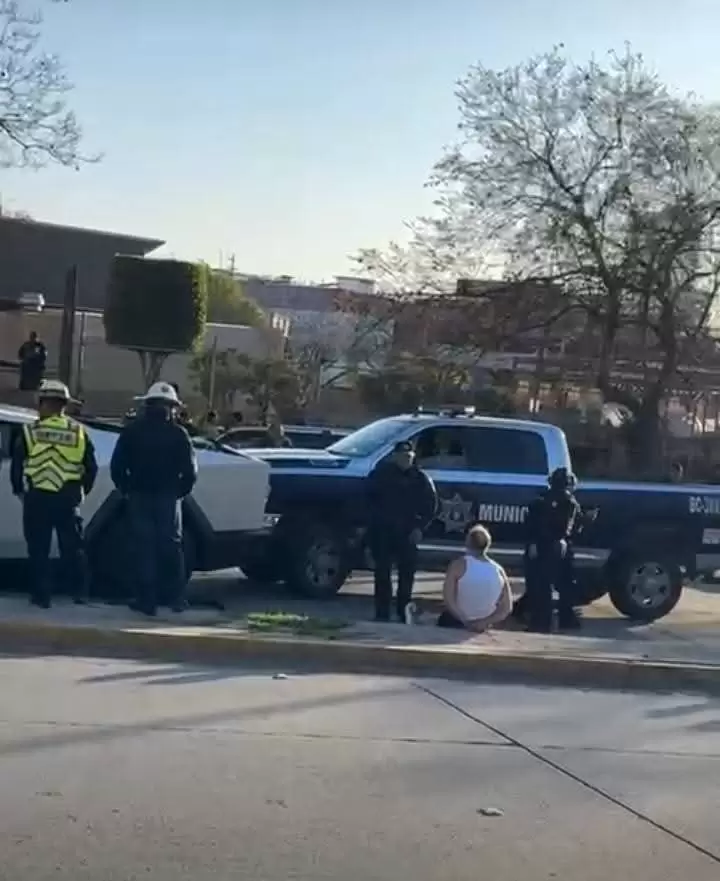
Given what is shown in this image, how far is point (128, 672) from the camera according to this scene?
1031 cm

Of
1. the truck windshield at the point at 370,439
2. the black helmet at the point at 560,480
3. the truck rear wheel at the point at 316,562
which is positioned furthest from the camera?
the truck windshield at the point at 370,439

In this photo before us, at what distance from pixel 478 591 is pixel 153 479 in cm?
298

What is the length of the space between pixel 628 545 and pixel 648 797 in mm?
8888

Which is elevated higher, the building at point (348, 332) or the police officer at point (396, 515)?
the building at point (348, 332)

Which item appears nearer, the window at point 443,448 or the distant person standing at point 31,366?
the window at point 443,448

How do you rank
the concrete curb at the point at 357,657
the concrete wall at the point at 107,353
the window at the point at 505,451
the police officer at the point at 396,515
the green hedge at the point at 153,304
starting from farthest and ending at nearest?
the concrete wall at the point at 107,353, the green hedge at the point at 153,304, the window at the point at 505,451, the police officer at the point at 396,515, the concrete curb at the point at 357,657

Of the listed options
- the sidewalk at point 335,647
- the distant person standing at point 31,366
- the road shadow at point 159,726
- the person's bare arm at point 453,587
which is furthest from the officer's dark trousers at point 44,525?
the distant person standing at point 31,366

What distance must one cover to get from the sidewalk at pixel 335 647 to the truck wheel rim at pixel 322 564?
266cm

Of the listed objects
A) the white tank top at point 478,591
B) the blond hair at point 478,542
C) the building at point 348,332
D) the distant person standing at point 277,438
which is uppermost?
the building at point 348,332

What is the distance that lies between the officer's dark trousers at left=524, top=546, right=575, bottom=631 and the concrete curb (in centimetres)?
278

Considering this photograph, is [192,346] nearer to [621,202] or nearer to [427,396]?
[427,396]

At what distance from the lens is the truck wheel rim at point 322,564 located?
15.7 m

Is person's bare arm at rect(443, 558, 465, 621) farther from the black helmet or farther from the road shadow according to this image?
the road shadow

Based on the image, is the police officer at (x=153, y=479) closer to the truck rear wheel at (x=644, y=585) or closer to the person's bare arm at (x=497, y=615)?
the person's bare arm at (x=497, y=615)
